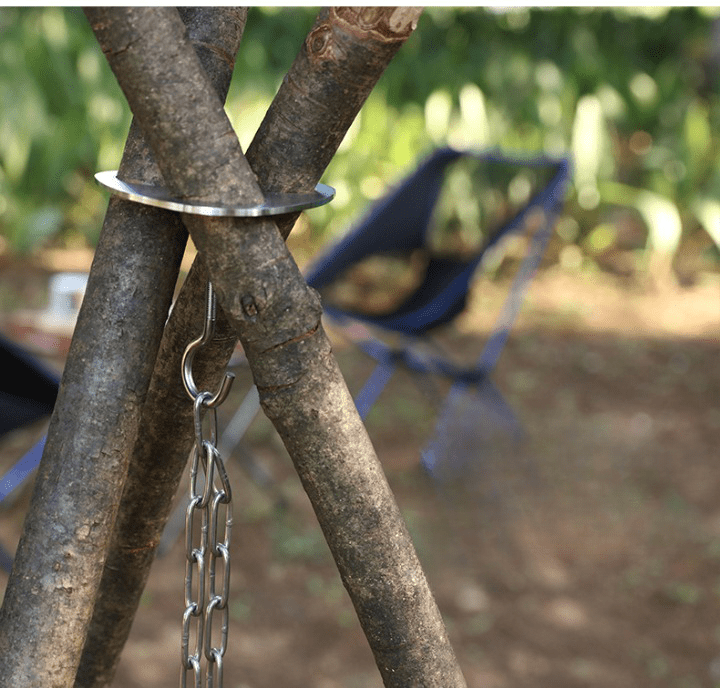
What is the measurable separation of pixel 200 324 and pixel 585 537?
2243 mm

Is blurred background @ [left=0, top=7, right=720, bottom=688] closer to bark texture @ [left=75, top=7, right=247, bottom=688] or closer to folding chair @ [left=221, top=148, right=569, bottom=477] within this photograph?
folding chair @ [left=221, top=148, right=569, bottom=477]

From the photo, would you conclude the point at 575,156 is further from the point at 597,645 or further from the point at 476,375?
the point at 597,645

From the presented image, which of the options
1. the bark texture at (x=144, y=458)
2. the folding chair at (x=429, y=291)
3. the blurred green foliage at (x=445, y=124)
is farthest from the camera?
the blurred green foliage at (x=445, y=124)

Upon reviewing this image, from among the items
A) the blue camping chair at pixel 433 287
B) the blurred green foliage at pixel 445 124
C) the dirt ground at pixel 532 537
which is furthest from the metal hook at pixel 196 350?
the blurred green foliage at pixel 445 124

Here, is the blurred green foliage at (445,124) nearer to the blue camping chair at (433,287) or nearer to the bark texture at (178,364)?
the blue camping chair at (433,287)

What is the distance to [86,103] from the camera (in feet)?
16.0

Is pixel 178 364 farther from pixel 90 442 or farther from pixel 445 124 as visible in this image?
pixel 445 124

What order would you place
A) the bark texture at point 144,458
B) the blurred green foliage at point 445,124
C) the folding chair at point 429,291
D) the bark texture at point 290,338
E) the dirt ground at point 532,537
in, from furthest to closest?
the blurred green foliage at point 445,124 → the folding chair at point 429,291 → the dirt ground at point 532,537 → the bark texture at point 144,458 → the bark texture at point 290,338

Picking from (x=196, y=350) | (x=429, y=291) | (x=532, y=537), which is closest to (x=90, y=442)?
(x=196, y=350)

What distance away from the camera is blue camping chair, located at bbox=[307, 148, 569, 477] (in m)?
3.02

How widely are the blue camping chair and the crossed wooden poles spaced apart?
1.98 m

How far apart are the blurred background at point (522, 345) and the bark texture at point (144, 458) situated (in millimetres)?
1178

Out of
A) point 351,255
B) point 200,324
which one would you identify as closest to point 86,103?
point 351,255

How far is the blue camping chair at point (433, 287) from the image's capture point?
3020 mm
